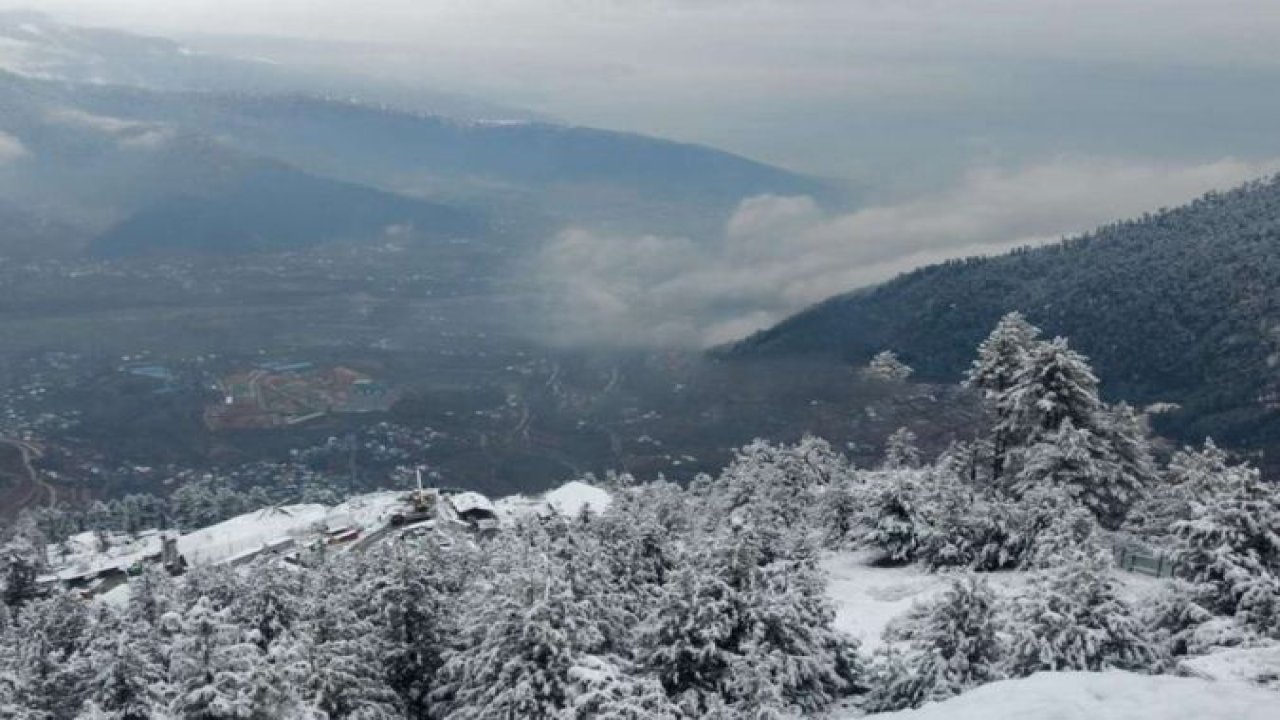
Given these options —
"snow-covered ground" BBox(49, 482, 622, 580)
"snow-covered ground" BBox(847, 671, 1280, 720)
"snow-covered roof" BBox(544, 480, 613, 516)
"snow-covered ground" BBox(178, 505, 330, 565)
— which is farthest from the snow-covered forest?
"snow-covered ground" BBox(178, 505, 330, 565)

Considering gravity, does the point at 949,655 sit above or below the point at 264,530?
above

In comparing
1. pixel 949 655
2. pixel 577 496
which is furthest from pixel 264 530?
pixel 949 655

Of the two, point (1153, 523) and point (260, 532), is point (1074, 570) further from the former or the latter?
point (260, 532)

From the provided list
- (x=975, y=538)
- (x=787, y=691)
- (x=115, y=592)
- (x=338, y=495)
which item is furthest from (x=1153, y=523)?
(x=338, y=495)

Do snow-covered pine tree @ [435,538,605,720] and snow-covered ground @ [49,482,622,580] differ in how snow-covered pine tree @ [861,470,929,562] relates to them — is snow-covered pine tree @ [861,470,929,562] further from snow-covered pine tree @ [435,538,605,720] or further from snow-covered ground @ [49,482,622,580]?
snow-covered ground @ [49,482,622,580]

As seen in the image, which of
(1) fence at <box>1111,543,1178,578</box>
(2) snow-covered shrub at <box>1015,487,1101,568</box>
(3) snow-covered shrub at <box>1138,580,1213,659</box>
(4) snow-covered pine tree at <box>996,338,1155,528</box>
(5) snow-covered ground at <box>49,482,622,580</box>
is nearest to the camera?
(3) snow-covered shrub at <box>1138,580,1213,659</box>

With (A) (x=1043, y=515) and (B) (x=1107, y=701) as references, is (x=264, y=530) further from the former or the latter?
(B) (x=1107, y=701)
